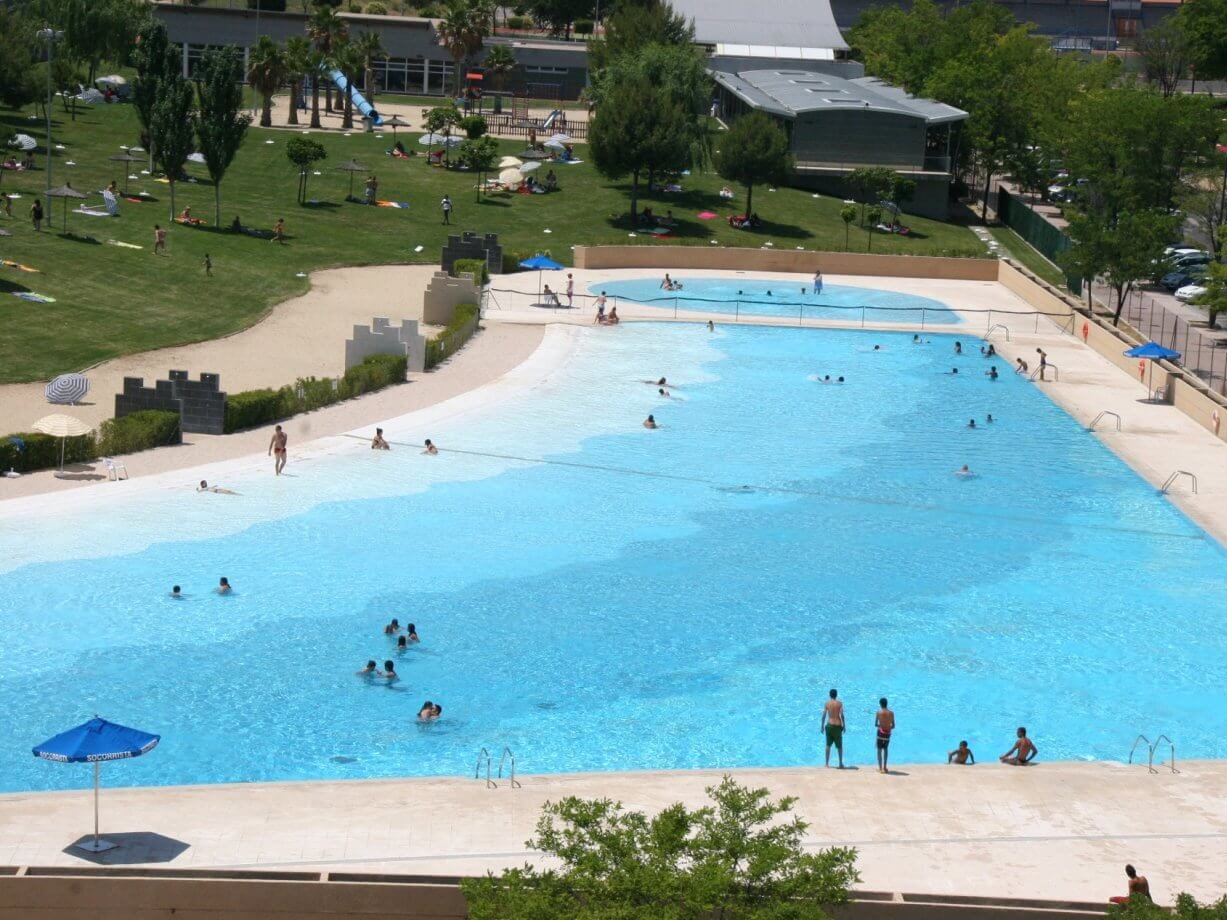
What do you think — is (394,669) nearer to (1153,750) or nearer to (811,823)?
(811,823)

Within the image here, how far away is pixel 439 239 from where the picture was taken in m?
73.8

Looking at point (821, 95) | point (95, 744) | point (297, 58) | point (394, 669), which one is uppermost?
point (297, 58)

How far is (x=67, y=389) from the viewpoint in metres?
43.7

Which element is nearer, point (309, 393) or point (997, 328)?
point (309, 393)

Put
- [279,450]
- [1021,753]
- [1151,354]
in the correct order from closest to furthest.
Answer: [1021,753] < [279,450] < [1151,354]

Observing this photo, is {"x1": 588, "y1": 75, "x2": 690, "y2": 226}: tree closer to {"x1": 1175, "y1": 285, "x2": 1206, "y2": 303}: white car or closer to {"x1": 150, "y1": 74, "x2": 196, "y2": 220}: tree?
{"x1": 150, "y1": 74, "x2": 196, "y2": 220}: tree

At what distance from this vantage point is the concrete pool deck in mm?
21266

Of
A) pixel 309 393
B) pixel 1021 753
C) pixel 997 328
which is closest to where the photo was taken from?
pixel 1021 753

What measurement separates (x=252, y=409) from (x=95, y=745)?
23210mm

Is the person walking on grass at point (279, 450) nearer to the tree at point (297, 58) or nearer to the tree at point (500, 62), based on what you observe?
the tree at point (297, 58)

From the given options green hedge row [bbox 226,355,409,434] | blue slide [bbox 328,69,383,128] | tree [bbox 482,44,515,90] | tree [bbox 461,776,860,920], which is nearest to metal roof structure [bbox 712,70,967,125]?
tree [bbox 482,44,515,90]

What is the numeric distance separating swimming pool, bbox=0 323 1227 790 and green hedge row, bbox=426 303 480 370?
16.2 ft

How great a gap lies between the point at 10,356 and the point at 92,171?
103ft

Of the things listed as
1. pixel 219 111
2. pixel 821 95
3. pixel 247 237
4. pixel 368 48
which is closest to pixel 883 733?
pixel 247 237
